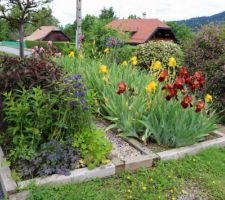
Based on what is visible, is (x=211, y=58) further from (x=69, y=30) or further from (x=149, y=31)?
(x=69, y=30)

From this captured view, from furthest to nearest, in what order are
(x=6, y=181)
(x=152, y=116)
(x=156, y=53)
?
(x=156, y=53) → (x=152, y=116) → (x=6, y=181)

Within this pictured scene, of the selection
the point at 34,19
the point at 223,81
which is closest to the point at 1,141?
the point at 223,81

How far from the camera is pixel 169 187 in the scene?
3162 mm

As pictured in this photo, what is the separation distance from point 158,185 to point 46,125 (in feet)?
4.67

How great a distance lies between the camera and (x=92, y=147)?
340 centimetres

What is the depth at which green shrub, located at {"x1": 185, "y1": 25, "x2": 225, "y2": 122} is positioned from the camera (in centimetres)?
559

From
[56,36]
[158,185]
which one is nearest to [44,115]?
[158,185]

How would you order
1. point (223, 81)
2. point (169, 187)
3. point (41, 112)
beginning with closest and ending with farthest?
point (169, 187)
point (41, 112)
point (223, 81)

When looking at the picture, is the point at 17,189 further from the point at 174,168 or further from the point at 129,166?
the point at 174,168

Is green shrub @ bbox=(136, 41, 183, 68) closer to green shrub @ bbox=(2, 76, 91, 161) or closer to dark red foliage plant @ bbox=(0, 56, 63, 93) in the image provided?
dark red foliage plant @ bbox=(0, 56, 63, 93)

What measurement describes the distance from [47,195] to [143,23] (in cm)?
4052

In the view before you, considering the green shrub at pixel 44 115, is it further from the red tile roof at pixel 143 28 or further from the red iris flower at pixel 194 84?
the red tile roof at pixel 143 28

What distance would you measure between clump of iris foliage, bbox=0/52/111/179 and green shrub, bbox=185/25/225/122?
112 inches

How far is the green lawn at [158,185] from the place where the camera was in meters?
2.93
